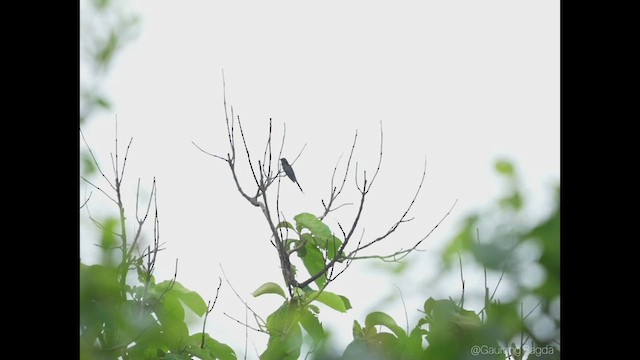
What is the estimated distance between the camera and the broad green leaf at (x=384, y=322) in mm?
1127

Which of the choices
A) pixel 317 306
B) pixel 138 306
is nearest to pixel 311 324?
pixel 317 306

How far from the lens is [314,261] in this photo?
3.93ft

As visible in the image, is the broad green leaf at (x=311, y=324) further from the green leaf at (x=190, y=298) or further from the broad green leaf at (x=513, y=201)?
the broad green leaf at (x=513, y=201)

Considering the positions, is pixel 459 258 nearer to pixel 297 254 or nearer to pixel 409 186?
pixel 409 186

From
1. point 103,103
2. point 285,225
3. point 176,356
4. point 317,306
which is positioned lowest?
point 176,356

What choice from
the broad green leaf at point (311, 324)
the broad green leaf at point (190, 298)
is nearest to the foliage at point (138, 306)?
the broad green leaf at point (190, 298)

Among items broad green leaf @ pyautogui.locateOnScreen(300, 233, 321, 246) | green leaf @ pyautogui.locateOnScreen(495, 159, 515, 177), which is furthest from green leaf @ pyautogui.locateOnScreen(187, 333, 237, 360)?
green leaf @ pyautogui.locateOnScreen(495, 159, 515, 177)

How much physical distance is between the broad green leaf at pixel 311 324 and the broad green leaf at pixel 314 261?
0.05m

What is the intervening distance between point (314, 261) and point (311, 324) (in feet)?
0.34

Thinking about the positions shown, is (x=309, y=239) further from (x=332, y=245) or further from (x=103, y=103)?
(x=103, y=103)

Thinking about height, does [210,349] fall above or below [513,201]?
below

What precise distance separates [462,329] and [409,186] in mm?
240
